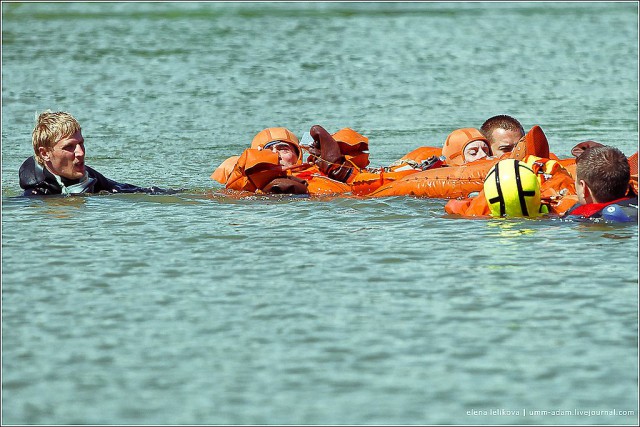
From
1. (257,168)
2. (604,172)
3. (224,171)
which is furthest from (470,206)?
(224,171)

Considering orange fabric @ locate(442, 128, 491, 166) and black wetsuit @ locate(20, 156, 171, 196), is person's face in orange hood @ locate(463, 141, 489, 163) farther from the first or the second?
black wetsuit @ locate(20, 156, 171, 196)

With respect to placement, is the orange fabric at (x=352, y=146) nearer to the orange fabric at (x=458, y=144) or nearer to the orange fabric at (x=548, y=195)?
the orange fabric at (x=458, y=144)

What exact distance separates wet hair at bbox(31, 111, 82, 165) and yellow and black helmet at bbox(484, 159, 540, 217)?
4.36 metres

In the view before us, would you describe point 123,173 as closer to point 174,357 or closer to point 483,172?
point 483,172

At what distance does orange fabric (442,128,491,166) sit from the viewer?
1370 cm

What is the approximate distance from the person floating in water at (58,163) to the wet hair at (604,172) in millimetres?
4743

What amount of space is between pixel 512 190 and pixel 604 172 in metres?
0.87

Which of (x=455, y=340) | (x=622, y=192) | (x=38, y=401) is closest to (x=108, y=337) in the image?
(x=38, y=401)

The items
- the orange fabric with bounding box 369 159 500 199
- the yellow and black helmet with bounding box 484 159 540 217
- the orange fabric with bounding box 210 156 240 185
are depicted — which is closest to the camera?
the yellow and black helmet with bounding box 484 159 540 217

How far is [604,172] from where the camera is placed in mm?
10688

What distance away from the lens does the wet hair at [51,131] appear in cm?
1266

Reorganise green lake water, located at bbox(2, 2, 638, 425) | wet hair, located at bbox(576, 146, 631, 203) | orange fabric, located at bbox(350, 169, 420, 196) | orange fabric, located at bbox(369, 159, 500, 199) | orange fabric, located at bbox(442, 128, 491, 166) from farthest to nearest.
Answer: orange fabric, located at bbox(442, 128, 491, 166) < orange fabric, located at bbox(350, 169, 420, 196) < orange fabric, located at bbox(369, 159, 500, 199) < wet hair, located at bbox(576, 146, 631, 203) < green lake water, located at bbox(2, 2, 638, 425)

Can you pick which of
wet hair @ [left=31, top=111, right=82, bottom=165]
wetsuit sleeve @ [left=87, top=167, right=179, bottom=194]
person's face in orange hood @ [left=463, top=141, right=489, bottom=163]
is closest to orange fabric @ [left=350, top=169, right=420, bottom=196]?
person's face in orange hood @ [left=463, top=141, right=489, bottom=163]

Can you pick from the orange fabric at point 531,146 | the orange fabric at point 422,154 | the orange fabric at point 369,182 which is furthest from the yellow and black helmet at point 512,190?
the orange fabric at point 422,154
